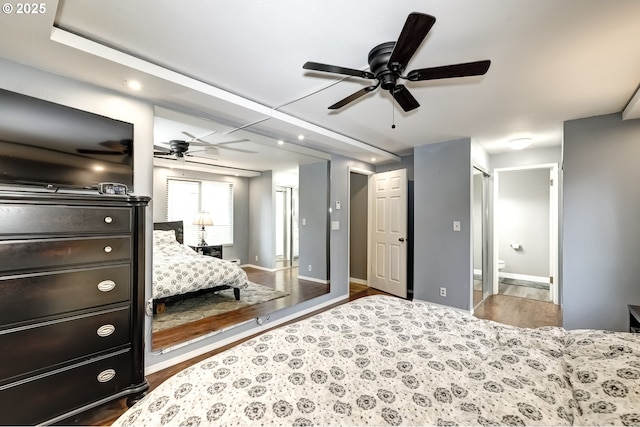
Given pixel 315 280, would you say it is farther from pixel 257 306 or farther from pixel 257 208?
pixel 257 208

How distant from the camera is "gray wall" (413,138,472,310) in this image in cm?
372

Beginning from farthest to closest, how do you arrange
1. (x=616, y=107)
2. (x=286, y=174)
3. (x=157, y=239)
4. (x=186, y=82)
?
(x=286, y=174) → (x=616, y=107) → (x=157, y=239) → (x=186, y=82)

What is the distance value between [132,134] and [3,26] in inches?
33.0

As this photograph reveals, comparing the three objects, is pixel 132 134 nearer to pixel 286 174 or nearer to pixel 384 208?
pixel 286 174

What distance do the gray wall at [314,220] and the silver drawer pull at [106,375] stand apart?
7.90 ft

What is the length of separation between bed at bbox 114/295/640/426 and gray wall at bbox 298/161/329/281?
2516 mm

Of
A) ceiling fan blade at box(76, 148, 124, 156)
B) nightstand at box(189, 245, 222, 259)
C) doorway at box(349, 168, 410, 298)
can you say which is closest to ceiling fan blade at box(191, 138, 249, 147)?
ceiling fan blade at box(76, 148, 124, 156)

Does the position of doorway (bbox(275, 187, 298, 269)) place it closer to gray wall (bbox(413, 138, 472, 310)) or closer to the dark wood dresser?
gray wall (bbox(413, 138, 472, 310))

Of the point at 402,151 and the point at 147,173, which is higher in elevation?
the point at 402,151

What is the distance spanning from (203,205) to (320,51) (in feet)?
6.48

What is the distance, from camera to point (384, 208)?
4883 mm

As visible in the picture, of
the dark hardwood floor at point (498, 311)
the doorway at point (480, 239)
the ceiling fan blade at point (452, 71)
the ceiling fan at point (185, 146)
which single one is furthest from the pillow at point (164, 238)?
the doorway at point (480, 239)

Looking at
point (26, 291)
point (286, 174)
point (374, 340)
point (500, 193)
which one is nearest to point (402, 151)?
point (286, 174)

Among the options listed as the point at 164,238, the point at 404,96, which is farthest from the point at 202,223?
the point at 404,96
